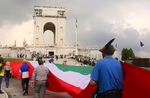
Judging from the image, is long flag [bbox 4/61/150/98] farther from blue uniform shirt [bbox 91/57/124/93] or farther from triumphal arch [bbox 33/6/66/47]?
triumphal arch [bbox 33/6/66/47]

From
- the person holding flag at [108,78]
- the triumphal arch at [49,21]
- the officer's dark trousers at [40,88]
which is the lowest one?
the officer's dark trousers at [40,88]

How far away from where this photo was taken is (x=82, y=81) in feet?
22.0

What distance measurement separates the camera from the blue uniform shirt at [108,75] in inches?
127

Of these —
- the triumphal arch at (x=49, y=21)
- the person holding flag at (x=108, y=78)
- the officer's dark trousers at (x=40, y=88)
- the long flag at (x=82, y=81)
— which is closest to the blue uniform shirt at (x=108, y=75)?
the person holding flag at (x=108, y=78)

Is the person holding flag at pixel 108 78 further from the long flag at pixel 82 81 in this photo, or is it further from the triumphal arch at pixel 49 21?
the triumphal arch at pixel 49 21

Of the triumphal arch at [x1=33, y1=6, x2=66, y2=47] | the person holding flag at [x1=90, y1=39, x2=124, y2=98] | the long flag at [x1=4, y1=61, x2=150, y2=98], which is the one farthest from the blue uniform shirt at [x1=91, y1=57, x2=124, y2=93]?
the triumphal arch at [x1=33, y1=6, x2=66, y2=47]

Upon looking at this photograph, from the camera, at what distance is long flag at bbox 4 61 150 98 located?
3.41 meters

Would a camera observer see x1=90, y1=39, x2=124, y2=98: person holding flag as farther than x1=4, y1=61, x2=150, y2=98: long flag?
No

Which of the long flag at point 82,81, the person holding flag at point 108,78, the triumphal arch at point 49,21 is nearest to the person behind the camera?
the person holding flag at point 108,78

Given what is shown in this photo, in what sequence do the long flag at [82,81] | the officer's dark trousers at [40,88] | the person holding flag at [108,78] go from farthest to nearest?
the officer's dark trousers at [40,88] < the long flag at [82,81] < the person holding flag at [108,78]

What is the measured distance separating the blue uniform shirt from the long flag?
1.10 ft

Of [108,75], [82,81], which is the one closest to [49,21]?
[82,81]

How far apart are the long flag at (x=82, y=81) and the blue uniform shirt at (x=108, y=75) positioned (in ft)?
1.10

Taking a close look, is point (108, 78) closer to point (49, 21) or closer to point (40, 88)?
point (40, 88)
